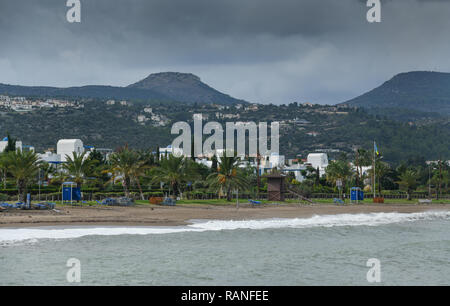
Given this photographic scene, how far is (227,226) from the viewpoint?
34719mm

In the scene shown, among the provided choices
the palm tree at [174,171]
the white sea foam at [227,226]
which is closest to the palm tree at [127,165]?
the palm tree at [174,171]

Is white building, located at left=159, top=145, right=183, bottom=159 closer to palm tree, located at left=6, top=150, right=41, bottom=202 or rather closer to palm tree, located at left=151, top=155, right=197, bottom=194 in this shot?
palm tree, located at left=151, top=155, right=197, bottom=194

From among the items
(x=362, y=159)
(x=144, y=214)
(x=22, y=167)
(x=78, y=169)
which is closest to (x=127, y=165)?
(x=78, y=169)

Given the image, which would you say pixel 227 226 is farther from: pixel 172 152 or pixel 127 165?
pixel 172 152

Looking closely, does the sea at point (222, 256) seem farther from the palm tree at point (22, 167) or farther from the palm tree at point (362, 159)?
the palm tree at point (362, 159)

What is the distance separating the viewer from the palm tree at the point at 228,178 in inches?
2056

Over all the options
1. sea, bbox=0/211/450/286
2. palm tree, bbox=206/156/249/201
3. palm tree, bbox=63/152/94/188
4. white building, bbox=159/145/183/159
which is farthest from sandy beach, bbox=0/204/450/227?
white building, bbox=159/145/183/159

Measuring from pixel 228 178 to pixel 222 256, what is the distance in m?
28.9

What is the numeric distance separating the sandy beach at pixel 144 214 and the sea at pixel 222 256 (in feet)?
5.37

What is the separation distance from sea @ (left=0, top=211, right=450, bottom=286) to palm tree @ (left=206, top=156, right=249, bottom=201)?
16.4m

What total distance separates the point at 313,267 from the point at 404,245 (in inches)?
370

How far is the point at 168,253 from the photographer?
79.2 ft
